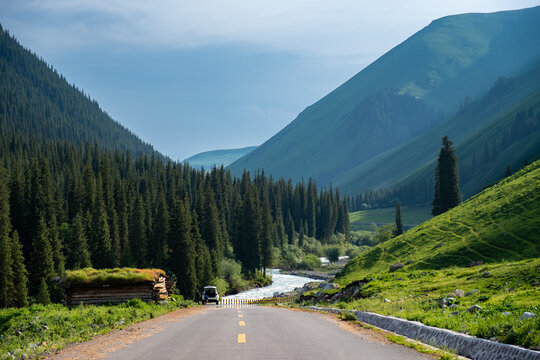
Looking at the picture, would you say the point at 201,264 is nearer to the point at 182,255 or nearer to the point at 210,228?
the point at 182,255

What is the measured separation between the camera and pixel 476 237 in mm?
49750

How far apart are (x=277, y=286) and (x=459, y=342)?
103 metres

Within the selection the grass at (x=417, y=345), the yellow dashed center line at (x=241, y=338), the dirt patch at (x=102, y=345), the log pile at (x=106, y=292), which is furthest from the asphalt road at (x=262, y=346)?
the log pile at (x=106, y=292)

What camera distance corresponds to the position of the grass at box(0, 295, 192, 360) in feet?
49.2

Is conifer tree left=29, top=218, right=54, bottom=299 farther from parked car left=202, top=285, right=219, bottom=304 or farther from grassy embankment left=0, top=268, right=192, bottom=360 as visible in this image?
grassy embankment left=0, top=268, right=192, bottom=360

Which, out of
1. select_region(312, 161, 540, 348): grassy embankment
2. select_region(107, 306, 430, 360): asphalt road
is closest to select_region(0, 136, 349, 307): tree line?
select_region(312, 161, 540, 348): grassy embankment

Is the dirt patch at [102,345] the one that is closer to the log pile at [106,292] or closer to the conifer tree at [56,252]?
the log pile at [106,292]

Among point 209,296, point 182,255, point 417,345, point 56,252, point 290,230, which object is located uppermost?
point 56,252

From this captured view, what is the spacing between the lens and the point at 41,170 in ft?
408

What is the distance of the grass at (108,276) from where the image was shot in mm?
34625

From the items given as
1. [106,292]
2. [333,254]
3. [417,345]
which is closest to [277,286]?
[333,254]

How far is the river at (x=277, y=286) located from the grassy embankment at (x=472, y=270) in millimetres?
37126

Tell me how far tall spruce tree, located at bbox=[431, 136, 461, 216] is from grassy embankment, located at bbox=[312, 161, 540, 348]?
22219 millimetres

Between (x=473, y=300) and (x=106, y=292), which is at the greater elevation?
(x=473, y=300)
